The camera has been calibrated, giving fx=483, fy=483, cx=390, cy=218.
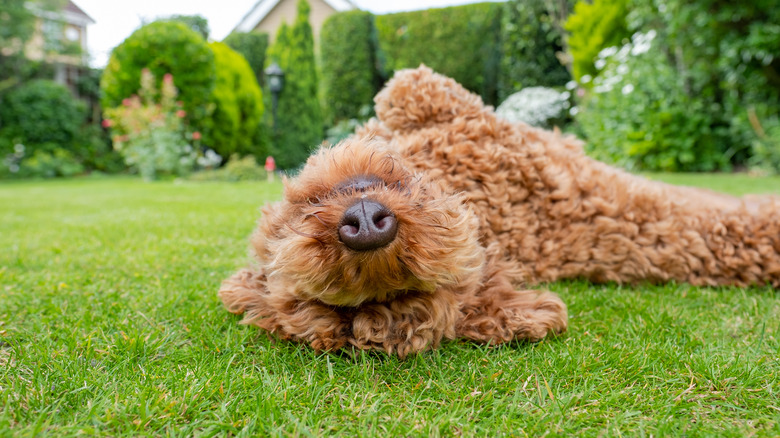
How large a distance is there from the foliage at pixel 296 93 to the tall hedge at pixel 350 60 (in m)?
0.57

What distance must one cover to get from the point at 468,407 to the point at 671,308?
1183 millimetres

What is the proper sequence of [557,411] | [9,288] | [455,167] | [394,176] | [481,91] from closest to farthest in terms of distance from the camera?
[557,411] → [394,176] → [455,167] → [9,288] → [481,91]

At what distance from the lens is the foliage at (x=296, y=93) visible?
48.0 feet

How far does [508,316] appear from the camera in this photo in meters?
1.59

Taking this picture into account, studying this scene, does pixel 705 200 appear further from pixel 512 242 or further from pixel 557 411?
pixel 557 411

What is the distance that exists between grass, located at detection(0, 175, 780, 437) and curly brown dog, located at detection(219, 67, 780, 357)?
10 centimetres

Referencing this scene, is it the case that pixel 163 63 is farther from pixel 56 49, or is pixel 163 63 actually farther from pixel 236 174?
pixel 56 49

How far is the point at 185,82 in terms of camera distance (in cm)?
1295

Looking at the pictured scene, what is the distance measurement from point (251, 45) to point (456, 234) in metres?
18.5

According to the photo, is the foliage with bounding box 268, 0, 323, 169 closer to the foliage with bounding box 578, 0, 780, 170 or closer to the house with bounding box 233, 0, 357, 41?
the house with bounding box 233, 0, 357, 41

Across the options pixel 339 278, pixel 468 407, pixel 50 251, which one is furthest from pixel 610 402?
pixel 50 251

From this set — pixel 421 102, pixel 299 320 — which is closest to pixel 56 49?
pixel 421 102

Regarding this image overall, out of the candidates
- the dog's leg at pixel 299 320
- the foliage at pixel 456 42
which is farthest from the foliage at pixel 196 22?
the dog's leg at pixel 299 320

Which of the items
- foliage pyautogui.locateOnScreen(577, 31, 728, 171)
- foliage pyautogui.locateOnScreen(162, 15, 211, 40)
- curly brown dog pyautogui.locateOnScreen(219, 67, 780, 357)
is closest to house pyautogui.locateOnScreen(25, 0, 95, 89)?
foliage pyautogui.locateOnScreen(162, 15, 211, 40)
